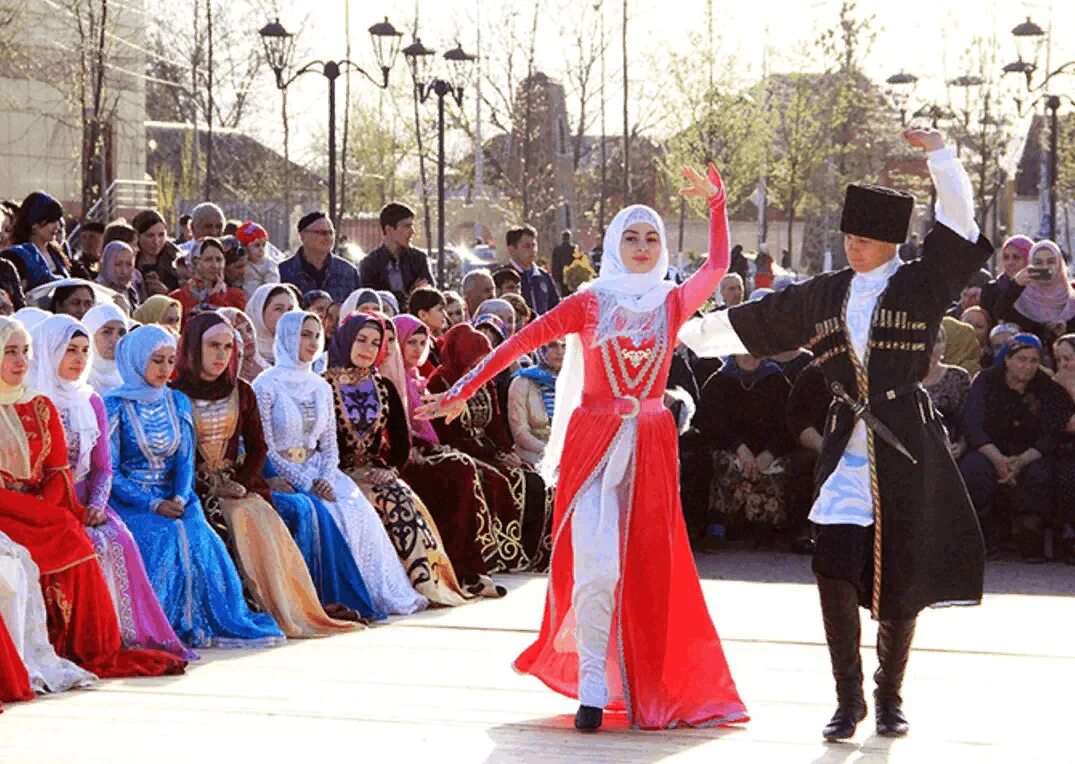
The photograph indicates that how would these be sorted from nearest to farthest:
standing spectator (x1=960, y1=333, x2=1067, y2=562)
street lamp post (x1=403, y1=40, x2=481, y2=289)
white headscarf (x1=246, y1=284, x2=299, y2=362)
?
white headscarf (x1=246, y1=284, x2=299, y2=362)
standing spectator (x1=960, y1=333, x2=1067, y2=562)
street lamp post (x1=403, y1=40, x2=481, y2=289)

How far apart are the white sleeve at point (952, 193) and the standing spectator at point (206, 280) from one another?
623 centimetres

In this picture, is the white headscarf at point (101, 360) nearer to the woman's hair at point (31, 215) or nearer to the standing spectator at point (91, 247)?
the woman's hair at point (31, 215)

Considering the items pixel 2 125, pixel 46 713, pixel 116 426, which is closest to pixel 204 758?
pixel 46 713

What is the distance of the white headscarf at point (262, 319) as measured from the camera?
11695mm

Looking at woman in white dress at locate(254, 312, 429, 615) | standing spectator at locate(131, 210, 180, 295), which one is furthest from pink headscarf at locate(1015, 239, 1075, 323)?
woman in white dress at locate(254, 312, 429, 615)

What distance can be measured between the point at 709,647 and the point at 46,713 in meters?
2.28

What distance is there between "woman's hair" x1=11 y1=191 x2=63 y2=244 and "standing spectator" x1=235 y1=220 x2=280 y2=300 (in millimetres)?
1957

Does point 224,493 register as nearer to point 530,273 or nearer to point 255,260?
point 255,260

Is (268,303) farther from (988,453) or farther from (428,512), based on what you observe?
(988,453)

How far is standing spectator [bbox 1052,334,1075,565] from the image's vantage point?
12.9m

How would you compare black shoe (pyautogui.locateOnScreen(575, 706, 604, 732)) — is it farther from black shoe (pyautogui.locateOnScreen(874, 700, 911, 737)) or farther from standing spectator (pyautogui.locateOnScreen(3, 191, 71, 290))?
standing spectator (pyautogui.locateOnScreen(3, 191, 71, 290))

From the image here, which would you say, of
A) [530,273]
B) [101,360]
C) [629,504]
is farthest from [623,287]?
[530,273]

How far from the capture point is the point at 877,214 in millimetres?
7297

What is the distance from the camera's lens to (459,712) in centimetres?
782
